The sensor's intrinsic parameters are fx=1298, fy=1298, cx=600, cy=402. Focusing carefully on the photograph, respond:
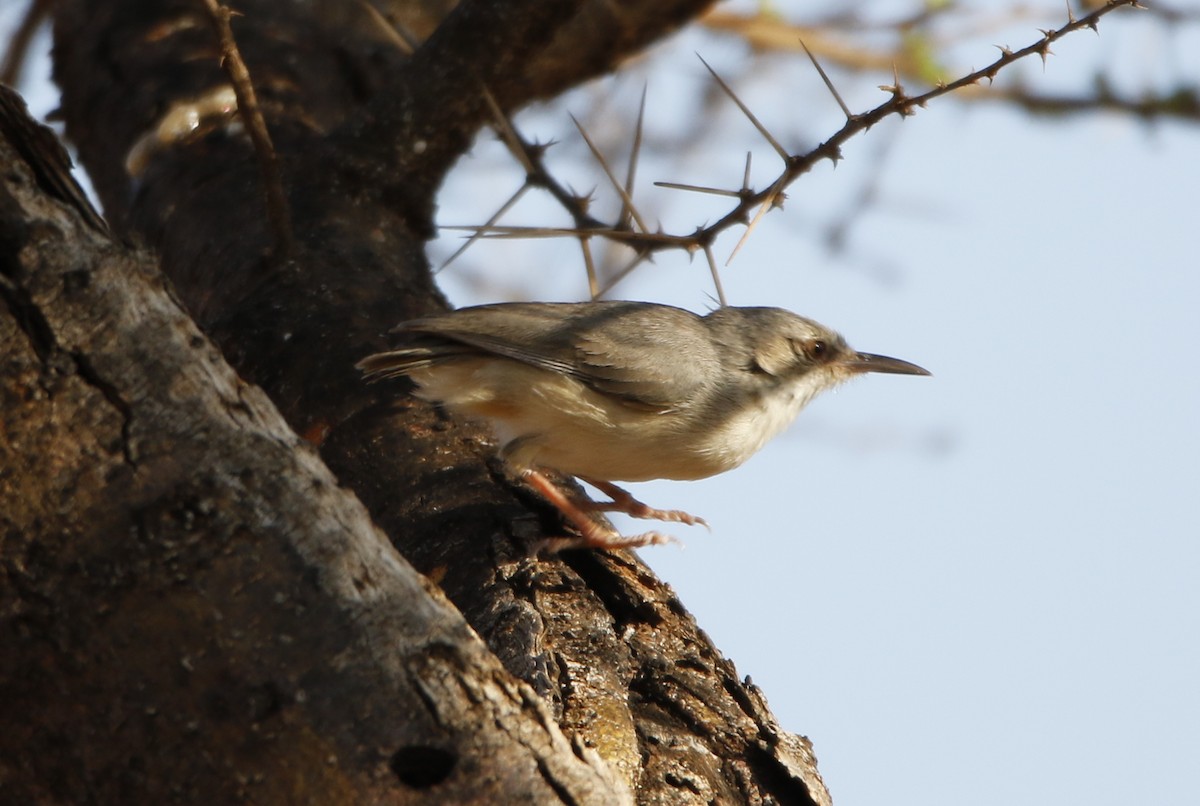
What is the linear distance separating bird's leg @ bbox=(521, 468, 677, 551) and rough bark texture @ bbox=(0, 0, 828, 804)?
2.4 inches

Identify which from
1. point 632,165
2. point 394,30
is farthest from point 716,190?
point 394,30

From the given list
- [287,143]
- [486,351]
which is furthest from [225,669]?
[287,143]

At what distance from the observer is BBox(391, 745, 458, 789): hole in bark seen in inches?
86.4

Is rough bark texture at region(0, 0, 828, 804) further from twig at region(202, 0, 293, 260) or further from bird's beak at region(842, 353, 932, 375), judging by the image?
bird's beak at region(842, 353, 932, 375)

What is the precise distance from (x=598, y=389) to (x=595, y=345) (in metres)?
0.17

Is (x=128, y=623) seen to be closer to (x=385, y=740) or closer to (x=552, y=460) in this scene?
(x=385, y=740)

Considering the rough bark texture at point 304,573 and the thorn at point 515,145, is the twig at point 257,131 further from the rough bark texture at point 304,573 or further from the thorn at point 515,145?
the thorn at point 515,145

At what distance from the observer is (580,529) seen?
3.86 meters

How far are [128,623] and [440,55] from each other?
11.2 ft

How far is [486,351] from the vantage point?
15.3 ft

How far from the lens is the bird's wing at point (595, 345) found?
4.68 m

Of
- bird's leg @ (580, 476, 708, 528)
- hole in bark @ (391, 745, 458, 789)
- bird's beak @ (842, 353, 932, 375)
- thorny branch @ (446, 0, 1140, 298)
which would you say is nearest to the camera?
hole in bark @ (391, 745, 458, 789)

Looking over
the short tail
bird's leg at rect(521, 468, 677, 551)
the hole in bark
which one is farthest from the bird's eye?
the hole in bark

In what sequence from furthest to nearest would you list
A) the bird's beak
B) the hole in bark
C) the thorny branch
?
the bird's beak → the thorny branch → the hole in bark
